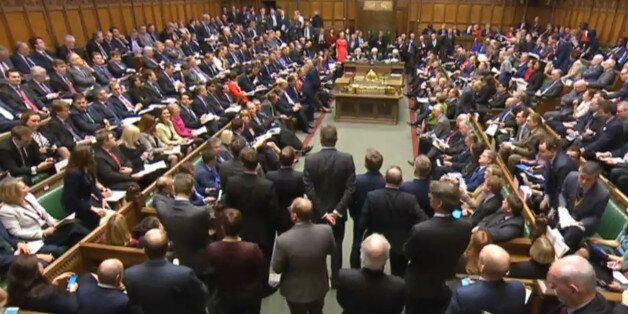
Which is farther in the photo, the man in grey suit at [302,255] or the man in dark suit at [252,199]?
the man in dark suit at [252,199]

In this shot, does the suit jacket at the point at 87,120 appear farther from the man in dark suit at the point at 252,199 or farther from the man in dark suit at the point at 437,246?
the man in dark suit at the point at 437,246

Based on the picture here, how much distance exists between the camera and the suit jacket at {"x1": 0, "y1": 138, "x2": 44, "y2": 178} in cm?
490

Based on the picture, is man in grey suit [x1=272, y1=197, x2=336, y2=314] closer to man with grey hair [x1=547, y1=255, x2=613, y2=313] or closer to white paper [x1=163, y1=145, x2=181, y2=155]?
man with grey hair [x1=547, y1=255, x2=613, y2=313]

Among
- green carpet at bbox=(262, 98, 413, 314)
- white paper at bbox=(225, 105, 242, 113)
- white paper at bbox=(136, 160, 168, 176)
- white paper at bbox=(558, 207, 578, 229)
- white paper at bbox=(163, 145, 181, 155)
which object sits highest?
white paper at bbox=(558, 207, 578, 229)

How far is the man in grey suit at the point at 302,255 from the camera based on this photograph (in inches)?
112

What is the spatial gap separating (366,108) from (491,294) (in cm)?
811

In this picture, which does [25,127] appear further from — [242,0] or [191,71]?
[242,0]

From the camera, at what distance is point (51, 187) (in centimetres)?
447

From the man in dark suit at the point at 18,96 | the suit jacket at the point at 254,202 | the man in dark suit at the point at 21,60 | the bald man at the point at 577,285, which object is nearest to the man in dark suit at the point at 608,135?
the suit jacket at the point at 254,202

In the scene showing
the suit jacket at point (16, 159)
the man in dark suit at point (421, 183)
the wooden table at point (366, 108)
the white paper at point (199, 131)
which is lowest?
the wooden table at point (366, 108)

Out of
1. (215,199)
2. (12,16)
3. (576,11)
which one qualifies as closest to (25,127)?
(215,199)

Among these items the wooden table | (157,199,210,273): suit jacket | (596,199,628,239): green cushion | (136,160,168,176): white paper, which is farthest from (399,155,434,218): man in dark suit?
the wooden table

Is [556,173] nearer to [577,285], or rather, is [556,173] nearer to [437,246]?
[437,246]

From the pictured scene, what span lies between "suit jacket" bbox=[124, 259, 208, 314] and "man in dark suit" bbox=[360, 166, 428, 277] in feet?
5.01
